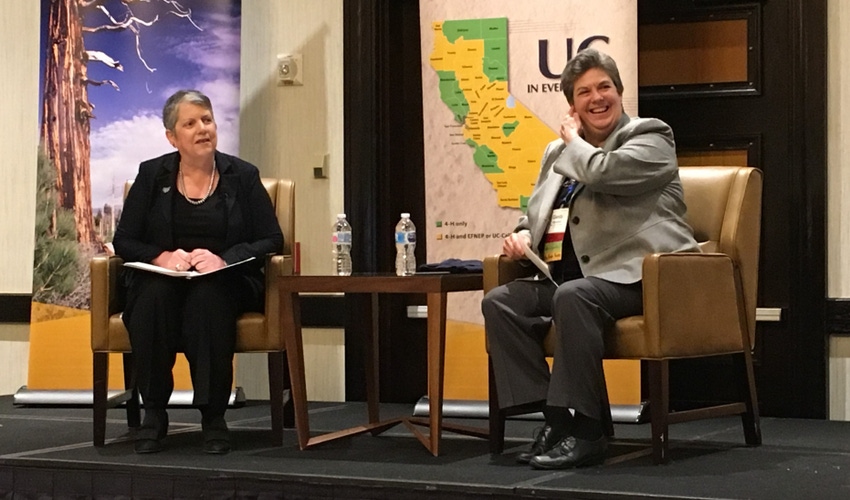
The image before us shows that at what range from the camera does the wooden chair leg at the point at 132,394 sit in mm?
3736

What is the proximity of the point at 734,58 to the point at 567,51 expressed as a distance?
0.67m

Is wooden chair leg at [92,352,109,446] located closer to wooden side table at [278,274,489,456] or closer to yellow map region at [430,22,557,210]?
wooden side table at [278,274,489,456]

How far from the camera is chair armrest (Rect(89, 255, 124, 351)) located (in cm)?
341

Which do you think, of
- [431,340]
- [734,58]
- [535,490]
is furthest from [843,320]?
[535,490]

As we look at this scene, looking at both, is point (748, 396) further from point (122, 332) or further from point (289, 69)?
point (289, 69)

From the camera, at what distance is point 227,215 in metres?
3.47

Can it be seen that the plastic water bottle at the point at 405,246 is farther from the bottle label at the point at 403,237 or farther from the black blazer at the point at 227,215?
the black blazer at the point at 227,215

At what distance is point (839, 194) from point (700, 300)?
1.33 metres

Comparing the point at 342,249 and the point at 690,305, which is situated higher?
the point at 342,249

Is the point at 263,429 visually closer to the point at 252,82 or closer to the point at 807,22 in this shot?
the point at 252,82

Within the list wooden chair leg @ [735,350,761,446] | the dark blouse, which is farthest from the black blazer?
wooden chair leg @ [735,350,761,446]

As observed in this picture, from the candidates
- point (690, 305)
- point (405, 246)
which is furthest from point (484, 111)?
point (690, 305)

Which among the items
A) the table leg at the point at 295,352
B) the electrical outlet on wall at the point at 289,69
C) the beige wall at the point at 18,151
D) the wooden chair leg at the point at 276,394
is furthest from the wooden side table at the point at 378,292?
the beige wall at the point at 18,151

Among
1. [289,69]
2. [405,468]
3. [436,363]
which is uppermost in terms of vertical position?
[289,69]
